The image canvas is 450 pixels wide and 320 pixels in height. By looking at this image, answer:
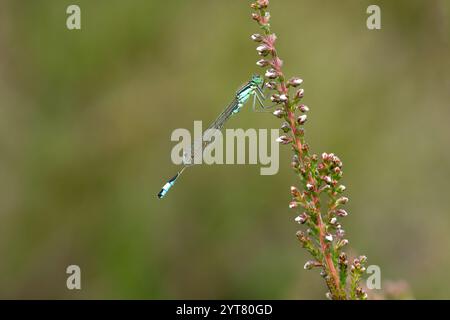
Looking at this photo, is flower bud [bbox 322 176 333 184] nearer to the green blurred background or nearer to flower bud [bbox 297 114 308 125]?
flower bud [bbox 297 114 308 125]

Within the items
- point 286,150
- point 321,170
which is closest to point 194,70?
point 286,150

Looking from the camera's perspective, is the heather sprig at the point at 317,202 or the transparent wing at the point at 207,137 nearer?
the heather sprig at the point at 317,202

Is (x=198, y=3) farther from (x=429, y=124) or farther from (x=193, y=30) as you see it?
(x=429, y=124)

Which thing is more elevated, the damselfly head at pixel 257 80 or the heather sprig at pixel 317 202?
the damselfly head at pixel 257 80

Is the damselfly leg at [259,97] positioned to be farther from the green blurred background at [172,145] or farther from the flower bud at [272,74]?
the green blurred background at [172,145]

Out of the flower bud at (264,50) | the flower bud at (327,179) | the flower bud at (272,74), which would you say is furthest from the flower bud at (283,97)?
the flower bud at (327,179)
